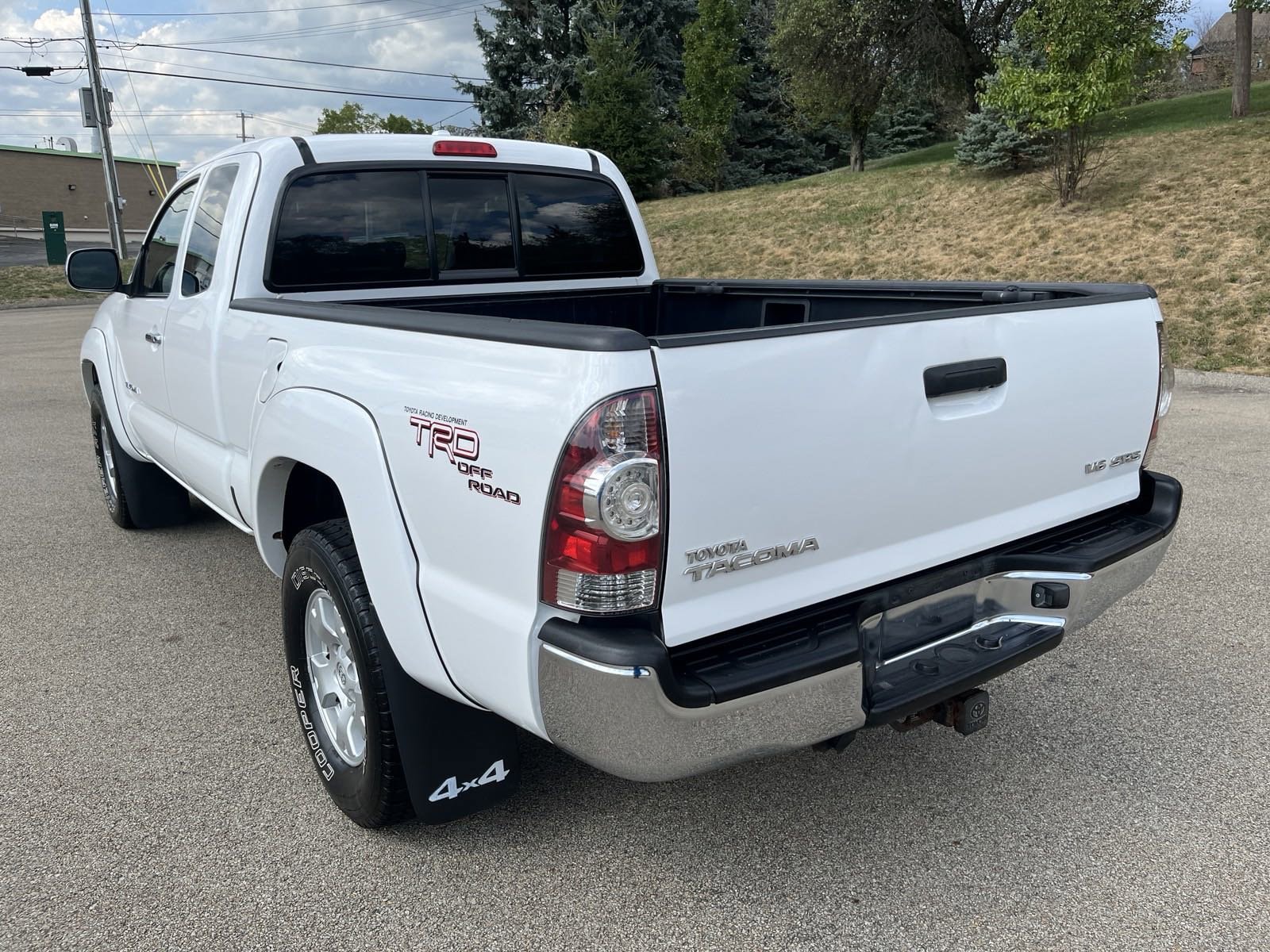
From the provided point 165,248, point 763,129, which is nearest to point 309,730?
point 165,248

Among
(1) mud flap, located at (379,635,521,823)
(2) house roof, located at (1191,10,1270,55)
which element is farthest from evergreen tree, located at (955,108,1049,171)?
(2) house roof, located at (1191,10,1270,55)

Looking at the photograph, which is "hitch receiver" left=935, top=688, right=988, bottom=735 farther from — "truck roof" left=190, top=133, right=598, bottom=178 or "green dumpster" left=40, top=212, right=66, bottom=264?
"green dumpster" left=40, top=212, right=66, bottom=264

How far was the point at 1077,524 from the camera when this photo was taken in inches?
112

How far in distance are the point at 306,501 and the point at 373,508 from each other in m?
0.99

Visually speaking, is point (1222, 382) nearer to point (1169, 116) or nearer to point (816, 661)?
point (816, 661)

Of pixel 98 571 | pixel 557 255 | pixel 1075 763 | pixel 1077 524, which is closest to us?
pixel 1077 524

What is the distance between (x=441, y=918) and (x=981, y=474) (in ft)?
5.69

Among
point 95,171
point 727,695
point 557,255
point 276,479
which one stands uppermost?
point 95,171

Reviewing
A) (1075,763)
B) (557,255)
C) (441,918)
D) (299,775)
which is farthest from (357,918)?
(557,255)

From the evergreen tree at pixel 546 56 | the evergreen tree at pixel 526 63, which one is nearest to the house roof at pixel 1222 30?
the evergreen tree at pixel 546 56

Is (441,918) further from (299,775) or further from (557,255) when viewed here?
(557,255)

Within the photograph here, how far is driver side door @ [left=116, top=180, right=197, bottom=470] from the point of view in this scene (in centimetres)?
418

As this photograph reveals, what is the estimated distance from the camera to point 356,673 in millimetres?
2592

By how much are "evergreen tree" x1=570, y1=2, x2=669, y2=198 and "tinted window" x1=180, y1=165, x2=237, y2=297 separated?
25.9 m
